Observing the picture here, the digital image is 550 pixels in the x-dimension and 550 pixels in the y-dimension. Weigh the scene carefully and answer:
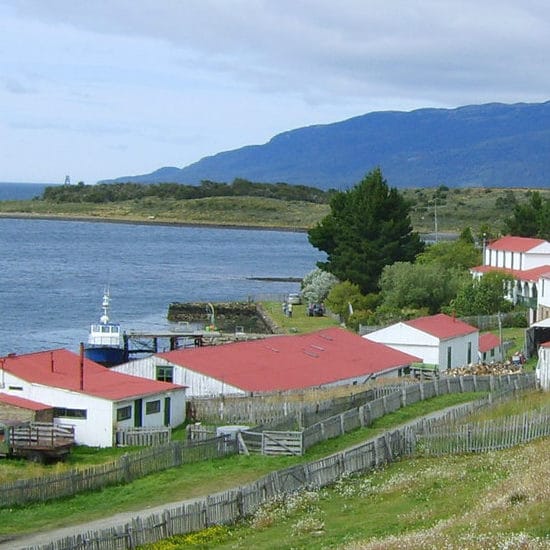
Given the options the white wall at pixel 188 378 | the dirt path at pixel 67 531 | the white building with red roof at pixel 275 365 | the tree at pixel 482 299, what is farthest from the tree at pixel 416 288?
the dirt path at pixel 67 531

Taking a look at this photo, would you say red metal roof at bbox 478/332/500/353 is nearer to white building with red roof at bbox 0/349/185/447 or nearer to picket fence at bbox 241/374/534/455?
picket fence at bbox 241/374/534/455

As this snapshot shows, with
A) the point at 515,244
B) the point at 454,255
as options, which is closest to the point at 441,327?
the point at 515,244

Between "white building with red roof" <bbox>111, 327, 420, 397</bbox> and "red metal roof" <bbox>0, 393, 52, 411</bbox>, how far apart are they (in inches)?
309

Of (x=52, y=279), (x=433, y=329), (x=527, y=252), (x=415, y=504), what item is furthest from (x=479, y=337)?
(x=52, y=279)

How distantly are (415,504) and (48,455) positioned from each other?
50.9 feet

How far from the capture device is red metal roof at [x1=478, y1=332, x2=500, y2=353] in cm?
6235

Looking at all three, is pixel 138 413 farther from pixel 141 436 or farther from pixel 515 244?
pixel 515 244

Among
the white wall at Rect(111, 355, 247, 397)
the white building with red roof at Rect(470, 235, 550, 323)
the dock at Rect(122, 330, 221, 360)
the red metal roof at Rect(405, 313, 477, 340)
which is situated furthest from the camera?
the white building with red roof at Rect(470, 235, 550, 323)

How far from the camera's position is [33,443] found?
121 feet

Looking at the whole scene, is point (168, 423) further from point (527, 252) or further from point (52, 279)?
point (52, 279)

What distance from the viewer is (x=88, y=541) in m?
21.4

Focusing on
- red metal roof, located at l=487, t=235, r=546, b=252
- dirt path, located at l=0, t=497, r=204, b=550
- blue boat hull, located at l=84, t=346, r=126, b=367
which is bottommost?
blue boat hull, located at l=84, t=346, r=126, b=367

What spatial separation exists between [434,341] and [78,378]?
21296 mm

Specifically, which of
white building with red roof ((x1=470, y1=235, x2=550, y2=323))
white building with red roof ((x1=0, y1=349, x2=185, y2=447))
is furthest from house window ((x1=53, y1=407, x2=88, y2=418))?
white building with red roof ((x1=470, y1=235, x2=550, y2=323))
